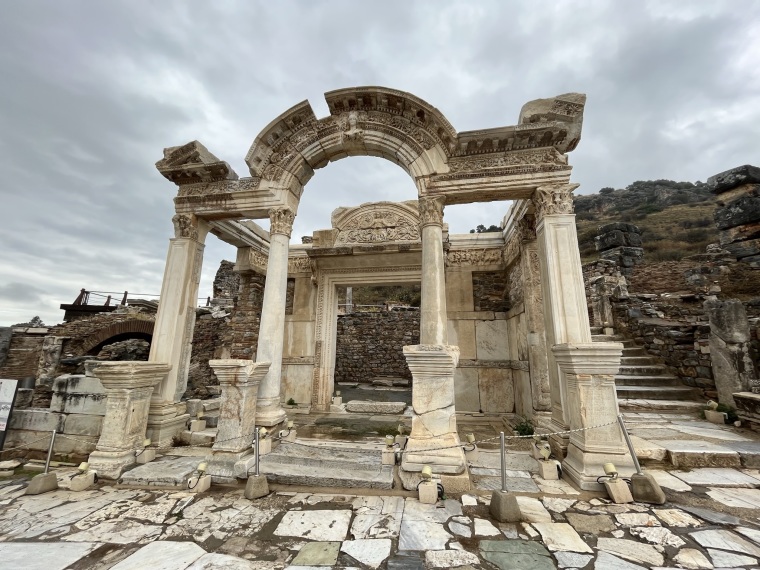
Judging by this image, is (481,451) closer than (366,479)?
No

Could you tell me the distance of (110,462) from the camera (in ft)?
13.3

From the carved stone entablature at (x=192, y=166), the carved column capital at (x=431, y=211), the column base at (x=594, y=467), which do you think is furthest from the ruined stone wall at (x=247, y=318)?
the column base at (x=594, y=467)

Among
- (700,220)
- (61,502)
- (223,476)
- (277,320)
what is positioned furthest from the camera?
(700,220)

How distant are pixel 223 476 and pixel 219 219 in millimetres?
4735

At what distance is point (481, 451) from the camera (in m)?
4.68

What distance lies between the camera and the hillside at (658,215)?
955 inches

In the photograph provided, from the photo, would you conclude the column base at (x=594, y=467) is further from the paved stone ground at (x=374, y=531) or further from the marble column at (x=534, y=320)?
the marble column at (x=534, y=320)

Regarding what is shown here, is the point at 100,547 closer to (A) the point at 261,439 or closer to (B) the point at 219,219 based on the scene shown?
(A) the point at 261,439

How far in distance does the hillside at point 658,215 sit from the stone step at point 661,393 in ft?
61.5

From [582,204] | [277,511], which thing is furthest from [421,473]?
[582,204]

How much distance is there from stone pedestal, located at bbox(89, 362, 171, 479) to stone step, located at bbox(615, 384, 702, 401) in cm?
941

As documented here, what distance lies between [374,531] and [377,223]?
649cm

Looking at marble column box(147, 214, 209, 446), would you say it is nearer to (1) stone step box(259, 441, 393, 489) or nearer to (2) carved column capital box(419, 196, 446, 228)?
(1) stone step box(259, 441, 393, 489)

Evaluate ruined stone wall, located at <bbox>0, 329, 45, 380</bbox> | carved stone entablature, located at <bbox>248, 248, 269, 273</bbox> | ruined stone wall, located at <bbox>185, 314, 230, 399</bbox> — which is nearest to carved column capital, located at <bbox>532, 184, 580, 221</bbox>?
carved stone entablature, located at <bbox>248, 248, 269, 273</bbox>
